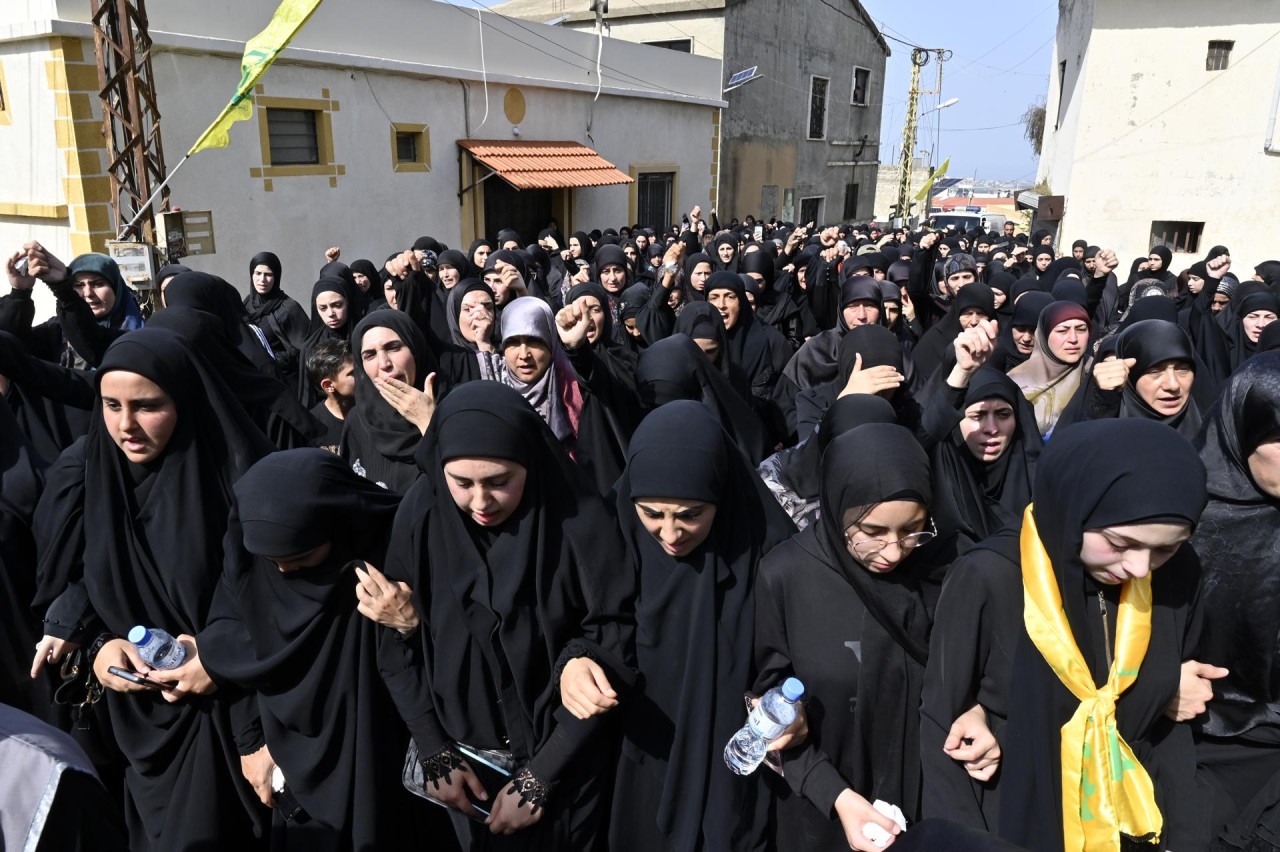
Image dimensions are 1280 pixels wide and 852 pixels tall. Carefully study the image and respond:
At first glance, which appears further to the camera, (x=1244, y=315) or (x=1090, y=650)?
(x=1244, y=315)

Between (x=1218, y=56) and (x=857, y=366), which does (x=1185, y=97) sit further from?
(x=857, y=366)

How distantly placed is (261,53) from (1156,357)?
276 inches

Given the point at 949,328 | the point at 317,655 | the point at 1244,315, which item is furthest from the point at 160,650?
the point at 1244,315

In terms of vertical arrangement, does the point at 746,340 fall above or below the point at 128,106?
below

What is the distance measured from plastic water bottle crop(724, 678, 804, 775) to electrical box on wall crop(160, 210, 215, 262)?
790cm

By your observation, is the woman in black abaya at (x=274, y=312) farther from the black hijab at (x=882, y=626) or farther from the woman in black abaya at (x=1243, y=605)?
the woman in black abaya at (x=1243, y=605)

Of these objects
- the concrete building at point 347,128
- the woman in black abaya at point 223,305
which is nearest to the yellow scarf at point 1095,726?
the woman in black abaya at point 223,305

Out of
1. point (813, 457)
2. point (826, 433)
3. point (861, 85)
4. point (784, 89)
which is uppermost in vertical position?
point (861, 85)

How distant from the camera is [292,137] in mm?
9906

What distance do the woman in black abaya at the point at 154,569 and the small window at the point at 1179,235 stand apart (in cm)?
1731

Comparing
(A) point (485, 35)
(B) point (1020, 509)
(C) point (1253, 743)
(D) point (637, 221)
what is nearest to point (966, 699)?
(C) point (1253, 743)

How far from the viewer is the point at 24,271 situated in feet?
14.2

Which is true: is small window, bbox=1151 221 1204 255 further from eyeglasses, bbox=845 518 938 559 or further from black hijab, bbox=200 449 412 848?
black hijab, bbox=200 449 412 848

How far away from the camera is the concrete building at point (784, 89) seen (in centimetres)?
1934
